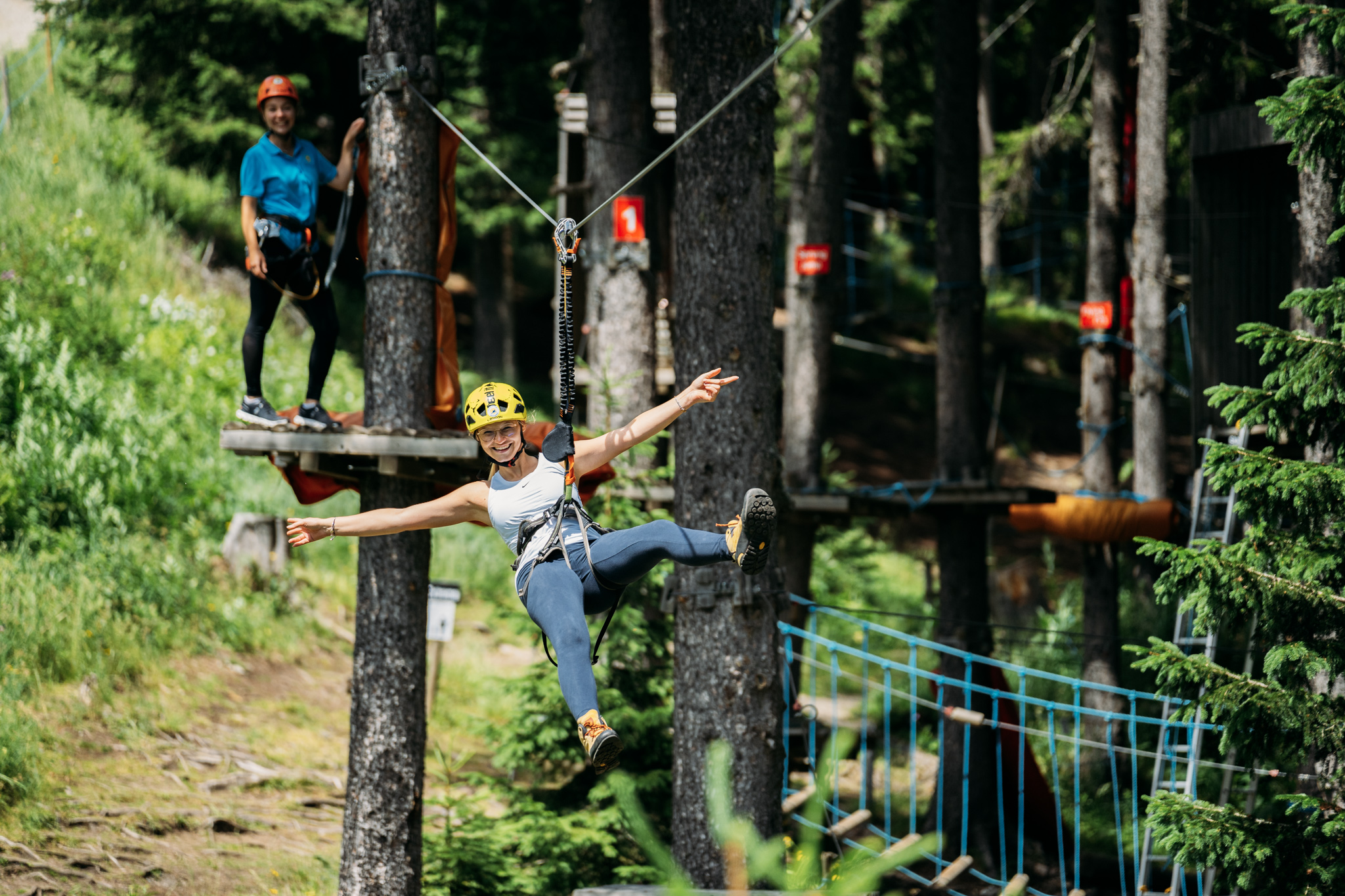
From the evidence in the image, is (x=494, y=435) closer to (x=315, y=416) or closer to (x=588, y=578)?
(x=588, y=578)

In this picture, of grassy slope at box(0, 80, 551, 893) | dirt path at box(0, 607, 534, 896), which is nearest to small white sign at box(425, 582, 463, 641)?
grassy slope at box(0, 80, 551, 893)

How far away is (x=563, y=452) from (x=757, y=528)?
2.82 ft

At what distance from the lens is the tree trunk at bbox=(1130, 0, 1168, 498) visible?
33.9ft

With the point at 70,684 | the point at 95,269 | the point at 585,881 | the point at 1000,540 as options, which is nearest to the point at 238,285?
the point at 95,269

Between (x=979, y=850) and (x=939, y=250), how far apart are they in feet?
16.6

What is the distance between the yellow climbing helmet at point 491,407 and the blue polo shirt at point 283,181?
2.12 metres

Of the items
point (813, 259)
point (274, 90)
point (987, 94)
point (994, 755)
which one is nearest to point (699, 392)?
point (274, 90)

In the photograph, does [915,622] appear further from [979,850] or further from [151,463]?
[151,463]

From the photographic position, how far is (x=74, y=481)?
31.3 feet

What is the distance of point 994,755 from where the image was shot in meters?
9.41

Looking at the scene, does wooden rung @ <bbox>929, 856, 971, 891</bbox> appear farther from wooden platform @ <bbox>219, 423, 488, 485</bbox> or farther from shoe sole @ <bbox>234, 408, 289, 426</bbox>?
shoe sole @ <bbox>234, 408, 289, 426</bbox>

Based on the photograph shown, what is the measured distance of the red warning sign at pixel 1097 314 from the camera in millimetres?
10383

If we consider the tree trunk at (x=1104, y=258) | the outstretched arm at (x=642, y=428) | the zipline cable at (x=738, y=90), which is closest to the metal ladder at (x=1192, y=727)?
the tree trunk at (x=1104, y=258)

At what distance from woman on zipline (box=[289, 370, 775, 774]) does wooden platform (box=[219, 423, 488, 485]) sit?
85 centimetres
